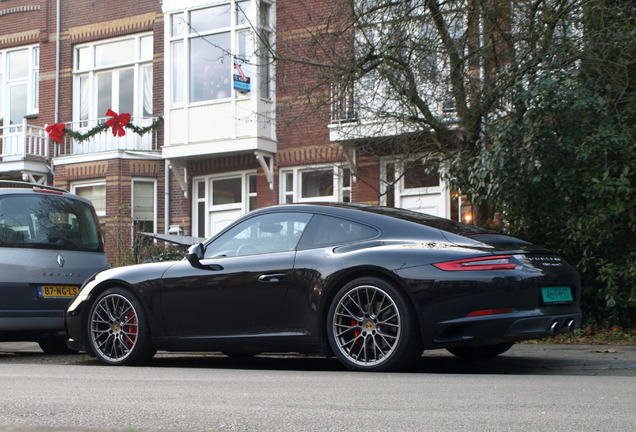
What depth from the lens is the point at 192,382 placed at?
605 cm

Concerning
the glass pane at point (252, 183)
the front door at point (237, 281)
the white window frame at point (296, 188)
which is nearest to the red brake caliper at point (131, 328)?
the front door at point (237, 281)

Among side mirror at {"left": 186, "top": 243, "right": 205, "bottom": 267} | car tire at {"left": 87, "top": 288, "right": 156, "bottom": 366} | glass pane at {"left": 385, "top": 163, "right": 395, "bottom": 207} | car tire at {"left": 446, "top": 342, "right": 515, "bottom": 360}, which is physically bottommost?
car tire at {"left": 446, "top": 342, "right": 515, "bottom": 360}

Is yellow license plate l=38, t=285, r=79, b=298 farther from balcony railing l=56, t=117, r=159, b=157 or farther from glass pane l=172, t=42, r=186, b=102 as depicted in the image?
balcony railing l=56, t=117, r=159, b=157

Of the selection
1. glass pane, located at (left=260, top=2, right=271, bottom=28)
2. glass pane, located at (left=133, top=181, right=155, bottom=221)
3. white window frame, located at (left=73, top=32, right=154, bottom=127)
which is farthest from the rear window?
white window frame, located at (left=73, top=32, right=154, bottom=127)

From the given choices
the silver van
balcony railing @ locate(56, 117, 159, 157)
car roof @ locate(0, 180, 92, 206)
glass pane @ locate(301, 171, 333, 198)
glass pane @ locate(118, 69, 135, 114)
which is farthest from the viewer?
glass pane @ locate(118, 69, 135, 114)

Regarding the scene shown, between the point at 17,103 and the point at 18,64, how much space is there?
1021 millimetres

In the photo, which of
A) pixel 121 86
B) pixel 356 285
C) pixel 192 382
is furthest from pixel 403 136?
pixel 121 86

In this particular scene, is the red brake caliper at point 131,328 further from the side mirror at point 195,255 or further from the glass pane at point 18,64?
the glass pane at point 18,64

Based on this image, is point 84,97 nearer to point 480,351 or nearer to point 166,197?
point 166,197

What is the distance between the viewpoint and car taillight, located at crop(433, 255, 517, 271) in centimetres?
650

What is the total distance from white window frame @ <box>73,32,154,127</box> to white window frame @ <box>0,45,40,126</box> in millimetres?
1226

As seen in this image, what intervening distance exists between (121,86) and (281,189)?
5379mm

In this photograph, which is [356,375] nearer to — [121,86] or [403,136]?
[403,136]

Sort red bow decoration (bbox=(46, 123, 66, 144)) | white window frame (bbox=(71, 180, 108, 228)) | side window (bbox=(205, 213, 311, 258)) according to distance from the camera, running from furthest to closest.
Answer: red bow decoration (bbox=(46, 123, 66, 144)) → white window frame (bbox=(71, 180, 108, 228)) → side window (bbox=(205, 213, 311, 258))
